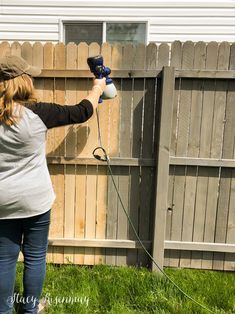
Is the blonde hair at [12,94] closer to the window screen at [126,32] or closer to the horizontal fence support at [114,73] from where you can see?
the horizontal fence support at [114,73]

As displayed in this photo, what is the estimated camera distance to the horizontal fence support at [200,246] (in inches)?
126

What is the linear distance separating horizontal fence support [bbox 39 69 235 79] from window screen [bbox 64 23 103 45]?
3.12m

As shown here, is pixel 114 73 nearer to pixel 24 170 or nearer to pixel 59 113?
pixel 59 113

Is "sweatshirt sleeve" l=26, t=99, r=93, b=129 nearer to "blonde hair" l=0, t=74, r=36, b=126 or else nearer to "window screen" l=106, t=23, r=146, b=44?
"blonde hair" l=0, t=74, r=36, b=126

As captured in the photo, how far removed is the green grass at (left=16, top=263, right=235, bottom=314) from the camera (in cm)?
266

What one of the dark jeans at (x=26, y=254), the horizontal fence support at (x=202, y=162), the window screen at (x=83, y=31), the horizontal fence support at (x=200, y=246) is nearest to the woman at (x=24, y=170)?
the dark jeans at (x=26, y=254)

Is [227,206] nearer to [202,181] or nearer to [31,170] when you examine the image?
[202,181]

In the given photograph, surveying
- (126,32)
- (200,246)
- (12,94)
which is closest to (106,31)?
(126,32)

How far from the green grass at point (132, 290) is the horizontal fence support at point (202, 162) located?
98 centimetres

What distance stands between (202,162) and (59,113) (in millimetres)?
1485

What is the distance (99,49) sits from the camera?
2.95m

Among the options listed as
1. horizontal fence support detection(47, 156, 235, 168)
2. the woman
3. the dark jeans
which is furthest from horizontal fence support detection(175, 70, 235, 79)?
the dark jeans

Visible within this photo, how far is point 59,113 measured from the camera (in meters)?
2.08

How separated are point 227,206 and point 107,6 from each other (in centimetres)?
387
